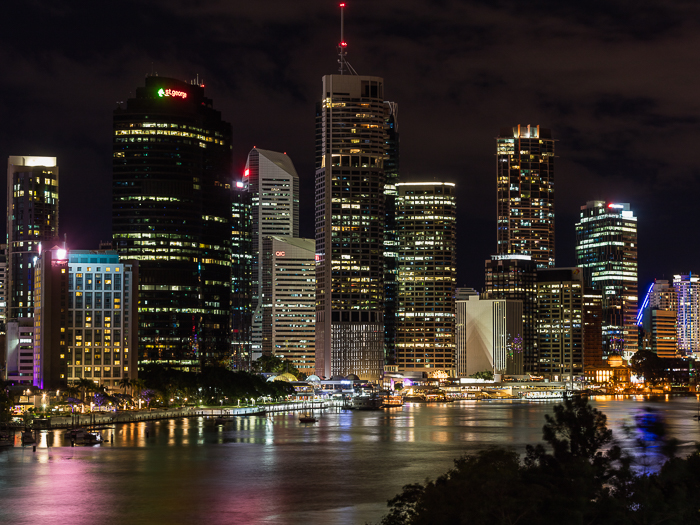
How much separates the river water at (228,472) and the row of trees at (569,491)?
26.4 metres

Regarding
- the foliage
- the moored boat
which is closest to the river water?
the moored boat

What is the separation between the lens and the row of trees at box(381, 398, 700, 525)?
54.2 m

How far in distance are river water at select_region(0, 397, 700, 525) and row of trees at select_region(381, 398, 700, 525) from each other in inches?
1039

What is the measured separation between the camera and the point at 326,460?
129 meters

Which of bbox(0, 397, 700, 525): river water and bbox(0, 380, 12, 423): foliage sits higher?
bbox(0, 380, 12, 423): foliage

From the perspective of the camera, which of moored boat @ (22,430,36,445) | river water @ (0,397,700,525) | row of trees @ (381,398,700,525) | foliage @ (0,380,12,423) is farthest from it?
foliage @ (0,380,12,423)

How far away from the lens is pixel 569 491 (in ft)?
188

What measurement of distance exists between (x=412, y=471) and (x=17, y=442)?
6876 cm

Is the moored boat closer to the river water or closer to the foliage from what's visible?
the river water

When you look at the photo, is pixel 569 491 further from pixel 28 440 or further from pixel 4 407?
pixel 4 407

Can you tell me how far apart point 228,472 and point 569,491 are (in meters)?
67.3

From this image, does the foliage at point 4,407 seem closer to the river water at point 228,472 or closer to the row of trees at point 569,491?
the river water at point 228,472

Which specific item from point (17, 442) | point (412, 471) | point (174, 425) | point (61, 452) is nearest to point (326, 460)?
point (412, 471)

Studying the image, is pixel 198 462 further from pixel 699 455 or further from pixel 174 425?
pixel 699 455
